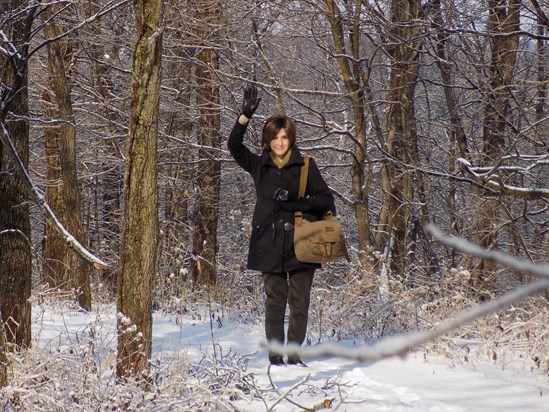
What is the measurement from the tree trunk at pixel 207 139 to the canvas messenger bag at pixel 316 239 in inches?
177

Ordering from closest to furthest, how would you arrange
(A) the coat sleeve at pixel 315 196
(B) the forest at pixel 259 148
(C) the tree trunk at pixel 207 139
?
(B) the forest at pixel 259 148 < (A) the coat sleeve at pixel 315 196 < (C) the tree trunk at pixel 207 139

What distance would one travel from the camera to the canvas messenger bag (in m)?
4.86

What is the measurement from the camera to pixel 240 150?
200 inches

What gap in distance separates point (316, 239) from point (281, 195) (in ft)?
1.21

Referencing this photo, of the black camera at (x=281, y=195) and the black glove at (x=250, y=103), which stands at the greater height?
the black glove at (x=250, y=103)

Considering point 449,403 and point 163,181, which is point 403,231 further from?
point 449,403

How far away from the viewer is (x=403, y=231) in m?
11.1

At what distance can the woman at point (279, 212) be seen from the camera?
16.2 ft

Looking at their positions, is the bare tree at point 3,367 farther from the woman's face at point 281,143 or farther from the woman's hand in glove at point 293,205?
the woman's face at point 281,143

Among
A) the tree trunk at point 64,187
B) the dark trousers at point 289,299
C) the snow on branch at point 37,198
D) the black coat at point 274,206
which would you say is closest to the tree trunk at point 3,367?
the snow on branch at point 37,198

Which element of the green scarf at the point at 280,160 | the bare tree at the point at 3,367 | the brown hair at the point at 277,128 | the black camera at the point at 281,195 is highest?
the brown hair at the point at 277,128

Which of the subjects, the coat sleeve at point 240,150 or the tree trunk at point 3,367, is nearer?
the tree trunk at point 3,367

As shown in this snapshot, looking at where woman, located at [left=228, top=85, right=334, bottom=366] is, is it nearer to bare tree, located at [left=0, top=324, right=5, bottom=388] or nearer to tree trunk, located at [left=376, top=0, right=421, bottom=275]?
bare tree, located at [left=0, top=324, right=5, bottom=388]

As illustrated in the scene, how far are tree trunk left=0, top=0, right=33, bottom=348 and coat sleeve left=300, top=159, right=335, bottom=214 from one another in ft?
5.80
